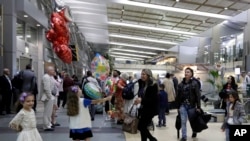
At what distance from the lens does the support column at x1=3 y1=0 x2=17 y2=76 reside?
1120 centimetres

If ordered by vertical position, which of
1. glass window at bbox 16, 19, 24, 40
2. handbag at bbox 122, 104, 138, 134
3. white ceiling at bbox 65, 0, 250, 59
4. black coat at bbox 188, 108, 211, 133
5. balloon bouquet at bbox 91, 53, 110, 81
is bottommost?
handbag at bbox 122, 104, 138, 134

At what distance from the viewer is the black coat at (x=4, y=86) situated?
1020 cm

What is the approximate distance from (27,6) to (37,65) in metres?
4.15

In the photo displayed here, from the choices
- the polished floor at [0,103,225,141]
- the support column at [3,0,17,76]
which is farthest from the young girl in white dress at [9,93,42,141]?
the support column at [3,0,17,76]

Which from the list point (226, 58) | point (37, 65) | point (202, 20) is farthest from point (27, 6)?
point (226, 58)

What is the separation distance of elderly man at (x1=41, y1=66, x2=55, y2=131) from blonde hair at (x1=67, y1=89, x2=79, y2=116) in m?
2.83

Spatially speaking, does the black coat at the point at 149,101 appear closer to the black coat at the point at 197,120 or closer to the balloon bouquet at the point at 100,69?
the black coat at the point at 197,120

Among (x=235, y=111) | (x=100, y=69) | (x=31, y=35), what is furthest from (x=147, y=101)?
(x=31, y=35)

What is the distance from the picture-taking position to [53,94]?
7801 millimetres

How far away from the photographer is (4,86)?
10.2 meters

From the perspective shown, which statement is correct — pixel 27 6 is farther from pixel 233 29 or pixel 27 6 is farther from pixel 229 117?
pixel 233 29

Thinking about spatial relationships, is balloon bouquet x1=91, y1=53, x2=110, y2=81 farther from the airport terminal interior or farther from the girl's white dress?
the girl's white dress

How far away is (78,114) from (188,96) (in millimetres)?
2502

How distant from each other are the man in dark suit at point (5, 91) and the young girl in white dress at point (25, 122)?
21.9 ft
